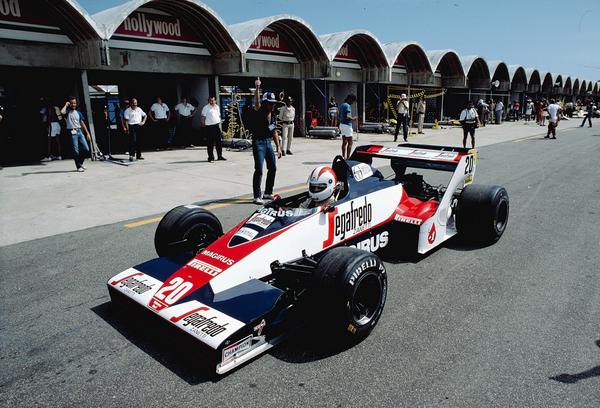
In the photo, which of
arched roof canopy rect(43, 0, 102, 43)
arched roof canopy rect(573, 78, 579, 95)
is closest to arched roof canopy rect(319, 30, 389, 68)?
arched roof canopy rect(43, 0, 102, 43)

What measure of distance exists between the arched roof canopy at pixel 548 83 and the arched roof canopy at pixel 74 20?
48.1 m

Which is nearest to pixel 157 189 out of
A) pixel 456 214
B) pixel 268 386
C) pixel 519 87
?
pixel 456 214

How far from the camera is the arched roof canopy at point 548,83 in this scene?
47406 mm

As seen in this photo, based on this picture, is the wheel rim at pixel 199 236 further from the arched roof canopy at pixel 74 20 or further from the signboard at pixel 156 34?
the signboard at pixel 156 34

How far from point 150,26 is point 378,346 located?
1433 centimetres

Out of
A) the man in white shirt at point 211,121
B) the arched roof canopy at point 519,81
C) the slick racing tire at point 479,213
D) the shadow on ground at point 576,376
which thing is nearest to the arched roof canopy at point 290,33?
the man in white shirt at point 211,121

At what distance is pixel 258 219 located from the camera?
3859 mm

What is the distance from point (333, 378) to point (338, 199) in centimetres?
185

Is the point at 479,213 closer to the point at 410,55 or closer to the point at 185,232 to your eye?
the point at 185,232

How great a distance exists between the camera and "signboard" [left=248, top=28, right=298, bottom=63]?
58.6 ft

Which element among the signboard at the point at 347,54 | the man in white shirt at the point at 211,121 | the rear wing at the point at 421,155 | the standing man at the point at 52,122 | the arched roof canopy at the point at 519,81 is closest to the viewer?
the rear wing at the point at 421,155

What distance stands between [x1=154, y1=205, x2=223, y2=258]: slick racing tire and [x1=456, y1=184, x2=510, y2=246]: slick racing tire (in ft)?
9.49

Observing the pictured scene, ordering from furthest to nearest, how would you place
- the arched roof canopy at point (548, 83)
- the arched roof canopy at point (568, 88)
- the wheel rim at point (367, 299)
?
the arched roof canopy at point (568, 88) < the arched roof canopy at point (548, 83) < the wheel rim at point (367, 299)

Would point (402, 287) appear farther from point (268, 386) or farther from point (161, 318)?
point (161, 318)
